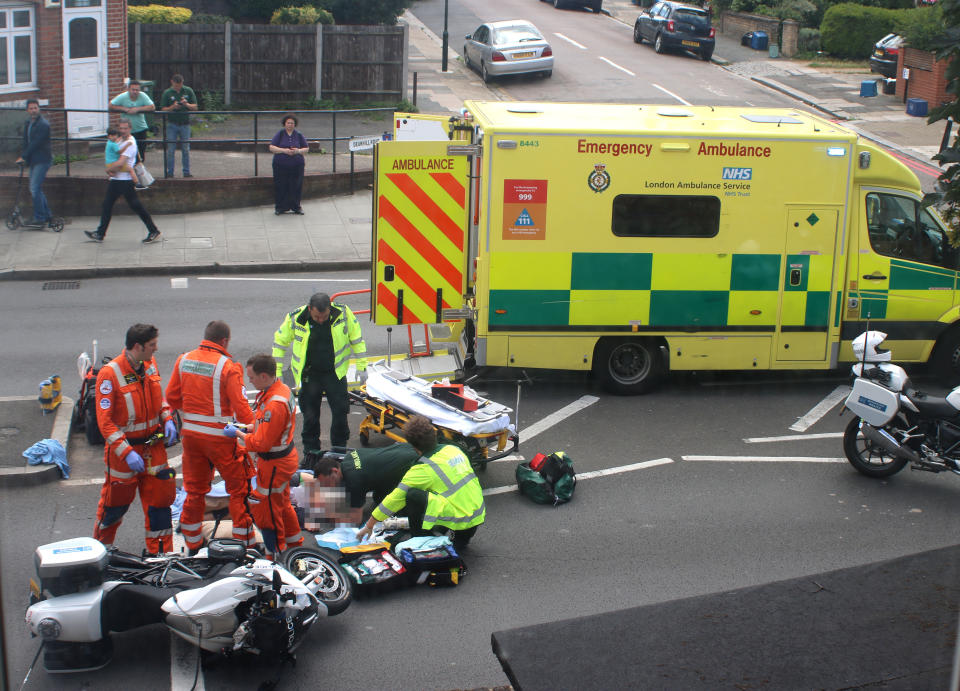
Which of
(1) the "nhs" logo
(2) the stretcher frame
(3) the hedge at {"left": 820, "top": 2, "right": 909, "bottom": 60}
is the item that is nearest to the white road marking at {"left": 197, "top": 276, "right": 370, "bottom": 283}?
(2) the stretcher frame

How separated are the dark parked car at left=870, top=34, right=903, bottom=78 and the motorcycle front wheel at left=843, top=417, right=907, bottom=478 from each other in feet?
75.7

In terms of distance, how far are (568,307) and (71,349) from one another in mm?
5705

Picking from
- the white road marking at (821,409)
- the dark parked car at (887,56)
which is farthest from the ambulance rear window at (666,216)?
the dark parked car at (887,56)

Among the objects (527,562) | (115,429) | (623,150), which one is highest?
(623,150)

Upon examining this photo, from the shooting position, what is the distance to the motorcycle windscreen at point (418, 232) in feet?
34.7

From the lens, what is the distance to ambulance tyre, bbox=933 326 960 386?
38.7 ft

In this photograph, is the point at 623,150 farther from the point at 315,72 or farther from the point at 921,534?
the point at 315,72

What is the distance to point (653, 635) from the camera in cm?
468

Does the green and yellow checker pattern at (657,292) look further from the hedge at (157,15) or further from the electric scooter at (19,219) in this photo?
the hedge at (157,15)

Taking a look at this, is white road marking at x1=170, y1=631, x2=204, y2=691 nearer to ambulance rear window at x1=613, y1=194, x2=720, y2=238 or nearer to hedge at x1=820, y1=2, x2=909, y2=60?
ambulance rear window at x1=613, y1=194, x2=720, y2=238

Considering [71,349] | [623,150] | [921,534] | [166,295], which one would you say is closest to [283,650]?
[921,534]

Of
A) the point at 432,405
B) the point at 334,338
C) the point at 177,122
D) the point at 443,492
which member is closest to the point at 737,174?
the point at 432,405

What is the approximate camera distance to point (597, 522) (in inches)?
341

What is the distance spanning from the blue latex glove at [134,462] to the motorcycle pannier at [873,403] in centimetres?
594
